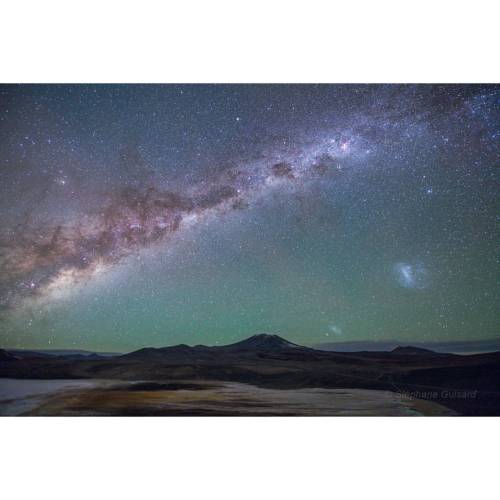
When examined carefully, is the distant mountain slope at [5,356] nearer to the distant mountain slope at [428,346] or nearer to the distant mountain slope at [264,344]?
the distant mountain slope at [264,344]

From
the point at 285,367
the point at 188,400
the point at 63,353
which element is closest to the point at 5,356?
the point at 63,353

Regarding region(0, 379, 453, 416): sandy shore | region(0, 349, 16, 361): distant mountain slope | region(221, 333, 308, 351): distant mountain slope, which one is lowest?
region(0, 379, 453, 416): sandy shore

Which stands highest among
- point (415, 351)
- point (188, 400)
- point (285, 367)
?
point (415, 351)

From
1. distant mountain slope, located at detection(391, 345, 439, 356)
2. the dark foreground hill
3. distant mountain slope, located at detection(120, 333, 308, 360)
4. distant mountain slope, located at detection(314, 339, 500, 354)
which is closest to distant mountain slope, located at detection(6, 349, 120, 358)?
the dark foreground hill

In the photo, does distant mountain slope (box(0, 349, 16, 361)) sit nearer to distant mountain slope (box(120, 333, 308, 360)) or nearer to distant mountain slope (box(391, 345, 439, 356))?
distant mountain slope (box(120, 333, 308, 360))

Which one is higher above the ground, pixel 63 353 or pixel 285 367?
pixel 63 353

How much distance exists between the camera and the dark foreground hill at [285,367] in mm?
4449

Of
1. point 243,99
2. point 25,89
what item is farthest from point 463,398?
point 25,89

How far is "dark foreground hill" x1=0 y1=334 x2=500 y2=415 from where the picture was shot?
445 cm

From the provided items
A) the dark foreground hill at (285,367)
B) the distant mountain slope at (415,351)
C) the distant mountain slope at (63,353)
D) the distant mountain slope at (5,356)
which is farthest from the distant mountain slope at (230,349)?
the distant mountain slope at (5,356)

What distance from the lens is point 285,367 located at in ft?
14.8

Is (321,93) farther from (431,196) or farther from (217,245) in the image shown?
(217,245)

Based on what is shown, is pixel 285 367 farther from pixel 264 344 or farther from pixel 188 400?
pixel 188 400

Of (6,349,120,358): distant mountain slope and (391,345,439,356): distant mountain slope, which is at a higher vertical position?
(6,349,120,358): distant mountain slope
